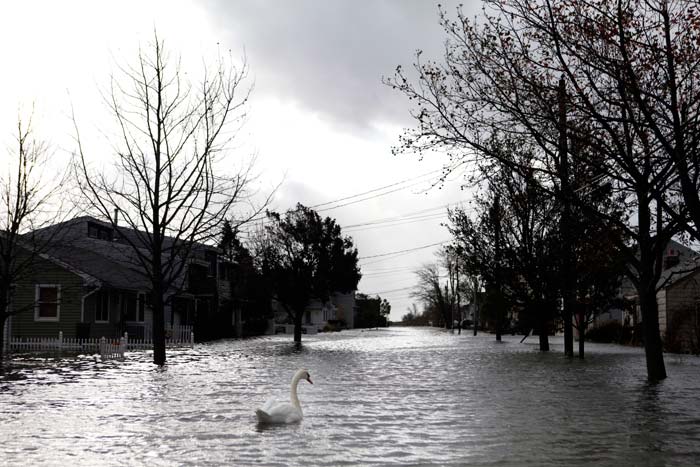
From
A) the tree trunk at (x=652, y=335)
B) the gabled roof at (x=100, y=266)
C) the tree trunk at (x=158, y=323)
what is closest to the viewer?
the tree trunk at (x=652, y=335)

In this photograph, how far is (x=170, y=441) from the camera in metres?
9.37

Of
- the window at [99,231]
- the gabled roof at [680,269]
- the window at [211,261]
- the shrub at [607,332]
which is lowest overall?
the shrub at [607,332]

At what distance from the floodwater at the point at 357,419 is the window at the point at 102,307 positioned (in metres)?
17.8

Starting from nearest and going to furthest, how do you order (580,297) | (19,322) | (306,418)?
(306,418) → (580,297) → (19,322)

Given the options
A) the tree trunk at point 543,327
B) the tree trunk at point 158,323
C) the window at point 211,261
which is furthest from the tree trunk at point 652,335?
the window at point 211,261

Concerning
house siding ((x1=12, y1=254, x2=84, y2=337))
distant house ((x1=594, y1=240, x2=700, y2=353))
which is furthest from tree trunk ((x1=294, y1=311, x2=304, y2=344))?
distant house ((x1=594, y1=240, x2=700, y2=353))

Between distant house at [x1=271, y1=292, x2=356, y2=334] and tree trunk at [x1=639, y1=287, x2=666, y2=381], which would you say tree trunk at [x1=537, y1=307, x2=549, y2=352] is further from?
distant house at [x1=271, y1=292, x2=356, y2=334]

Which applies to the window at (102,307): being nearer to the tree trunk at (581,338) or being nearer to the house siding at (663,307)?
the tree trunk at (581,338)

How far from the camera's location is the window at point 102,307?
38531 millimetres

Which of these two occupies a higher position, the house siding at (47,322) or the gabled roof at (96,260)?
the gabled roof at (96,260)

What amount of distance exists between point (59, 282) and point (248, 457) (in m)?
31.3

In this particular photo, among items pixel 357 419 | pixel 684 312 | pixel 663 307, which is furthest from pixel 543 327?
pixel 357 419

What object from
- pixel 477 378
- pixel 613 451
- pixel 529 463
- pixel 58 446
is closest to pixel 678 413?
pixel 613 451

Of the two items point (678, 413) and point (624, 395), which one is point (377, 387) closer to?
point (624, 395)
